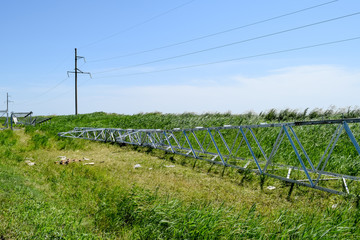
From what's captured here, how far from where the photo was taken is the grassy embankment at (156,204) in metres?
4.47

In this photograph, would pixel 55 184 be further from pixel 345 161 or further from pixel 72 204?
pixel 345 161

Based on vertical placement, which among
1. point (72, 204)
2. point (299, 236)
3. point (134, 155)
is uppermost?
point (299, 236)

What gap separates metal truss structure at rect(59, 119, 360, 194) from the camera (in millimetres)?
7086

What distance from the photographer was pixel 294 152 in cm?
1116

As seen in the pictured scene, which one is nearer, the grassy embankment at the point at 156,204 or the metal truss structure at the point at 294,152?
the grassy embankment at the point at 156,204

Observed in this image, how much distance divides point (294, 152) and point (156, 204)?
7.86 metres

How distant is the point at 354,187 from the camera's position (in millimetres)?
7199

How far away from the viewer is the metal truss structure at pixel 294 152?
23.2 ft

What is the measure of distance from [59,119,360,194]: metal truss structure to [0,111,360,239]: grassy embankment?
0.41 metres

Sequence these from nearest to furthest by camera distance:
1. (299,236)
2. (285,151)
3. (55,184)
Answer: (299,236)
(55,184)
(285,151)

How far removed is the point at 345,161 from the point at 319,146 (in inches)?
91.3

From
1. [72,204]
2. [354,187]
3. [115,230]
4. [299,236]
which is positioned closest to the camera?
[299,236]

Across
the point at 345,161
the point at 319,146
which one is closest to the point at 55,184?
the point at 345,161

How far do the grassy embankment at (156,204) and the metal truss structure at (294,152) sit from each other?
1.34 ft
